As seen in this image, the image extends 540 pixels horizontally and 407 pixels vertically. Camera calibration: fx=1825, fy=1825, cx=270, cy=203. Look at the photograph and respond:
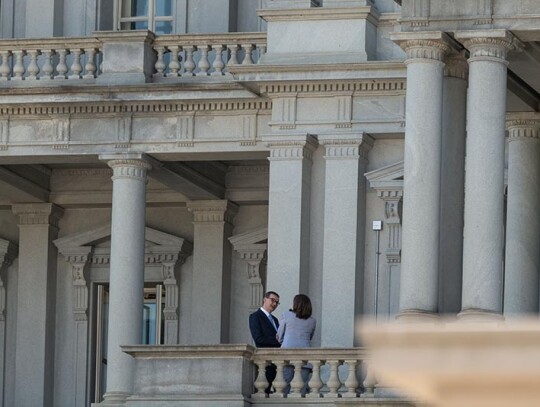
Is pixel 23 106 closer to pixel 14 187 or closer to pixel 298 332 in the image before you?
pixel 14 187

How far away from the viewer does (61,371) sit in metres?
30.0

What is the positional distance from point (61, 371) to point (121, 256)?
5.17 m

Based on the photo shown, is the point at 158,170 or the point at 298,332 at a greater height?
the point at 158,170

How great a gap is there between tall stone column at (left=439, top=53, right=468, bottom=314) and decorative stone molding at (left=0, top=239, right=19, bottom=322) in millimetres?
12329

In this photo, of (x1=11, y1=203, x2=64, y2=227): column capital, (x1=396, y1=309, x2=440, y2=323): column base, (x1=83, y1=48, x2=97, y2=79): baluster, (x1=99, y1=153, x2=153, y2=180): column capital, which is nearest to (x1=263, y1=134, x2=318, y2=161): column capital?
(x1=99, y1=153, x2=153, y2=180): column capital

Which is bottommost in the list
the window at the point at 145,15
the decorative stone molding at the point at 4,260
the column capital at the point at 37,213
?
the decorative stone molding at the point at 4,260

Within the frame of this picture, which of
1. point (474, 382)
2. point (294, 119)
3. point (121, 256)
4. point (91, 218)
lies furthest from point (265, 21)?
point (474, 382)

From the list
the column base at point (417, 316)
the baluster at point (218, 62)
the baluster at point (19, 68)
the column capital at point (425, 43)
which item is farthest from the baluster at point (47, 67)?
the column base at point (417, 316)

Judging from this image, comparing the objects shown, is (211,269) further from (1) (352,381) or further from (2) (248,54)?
(1) (352,381)

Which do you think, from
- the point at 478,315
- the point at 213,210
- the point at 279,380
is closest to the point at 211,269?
the point at 213,210

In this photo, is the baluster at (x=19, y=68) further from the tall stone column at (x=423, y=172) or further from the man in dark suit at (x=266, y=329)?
the tall stone column at (x=423, y=172)

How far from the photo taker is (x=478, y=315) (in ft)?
61.4

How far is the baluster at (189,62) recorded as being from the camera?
25.6 m

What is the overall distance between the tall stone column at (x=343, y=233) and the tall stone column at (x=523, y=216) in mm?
2333
